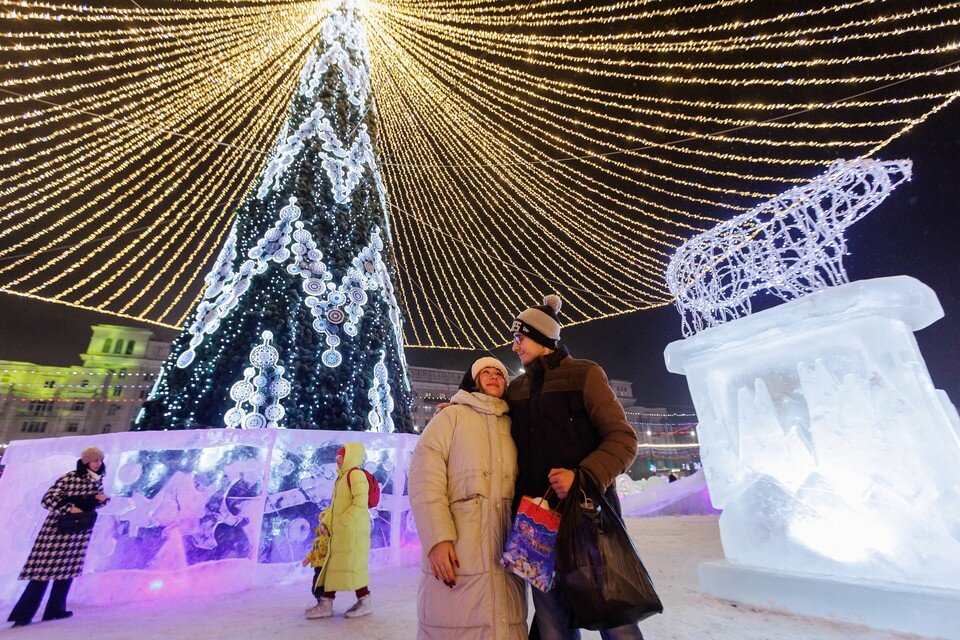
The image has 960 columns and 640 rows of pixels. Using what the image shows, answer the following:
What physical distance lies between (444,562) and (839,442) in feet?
10.5

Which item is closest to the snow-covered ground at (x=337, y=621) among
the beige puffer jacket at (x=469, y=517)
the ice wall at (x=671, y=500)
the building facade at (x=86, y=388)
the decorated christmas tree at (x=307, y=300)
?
the beige puffer jacket at (x=469, y=517)

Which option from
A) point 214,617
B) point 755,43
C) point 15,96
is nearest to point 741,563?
point 214,617

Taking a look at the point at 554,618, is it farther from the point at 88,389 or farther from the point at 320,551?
the point at 88,389

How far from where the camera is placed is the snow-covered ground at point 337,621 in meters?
2.72

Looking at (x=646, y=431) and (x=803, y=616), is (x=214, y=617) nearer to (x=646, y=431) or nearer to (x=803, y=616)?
(x=803, y=616)

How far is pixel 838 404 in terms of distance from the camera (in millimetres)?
3178

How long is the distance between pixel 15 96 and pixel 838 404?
9872mm

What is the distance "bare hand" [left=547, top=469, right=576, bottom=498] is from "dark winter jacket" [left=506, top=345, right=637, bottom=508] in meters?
0.07

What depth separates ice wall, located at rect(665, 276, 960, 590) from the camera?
2.75 m

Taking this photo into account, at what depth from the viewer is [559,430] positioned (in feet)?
5.73

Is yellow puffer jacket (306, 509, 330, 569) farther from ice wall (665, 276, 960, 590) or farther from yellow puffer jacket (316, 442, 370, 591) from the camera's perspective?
ice wall (665, 276, 960, 590)

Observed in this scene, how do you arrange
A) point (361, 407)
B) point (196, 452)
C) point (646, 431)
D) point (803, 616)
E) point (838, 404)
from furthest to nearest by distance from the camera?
1. point (646, 431)
2. point (361, 407)
3. point (196, 452)
4. point (838, 404)
5. point (803, 616)

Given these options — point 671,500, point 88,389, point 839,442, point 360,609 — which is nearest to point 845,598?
point 839,442

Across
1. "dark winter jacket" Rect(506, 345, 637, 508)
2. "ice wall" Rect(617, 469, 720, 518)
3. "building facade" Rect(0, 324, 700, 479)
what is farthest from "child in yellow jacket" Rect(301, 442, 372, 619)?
"building facade" Rect(0, 324, 700, 479)
